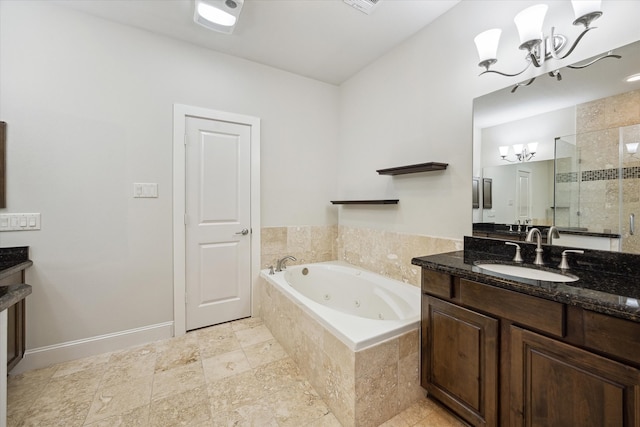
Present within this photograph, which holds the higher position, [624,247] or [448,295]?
[624,247]

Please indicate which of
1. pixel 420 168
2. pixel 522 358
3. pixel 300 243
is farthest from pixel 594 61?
pixel 300 243

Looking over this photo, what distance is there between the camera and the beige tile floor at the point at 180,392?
143 cm

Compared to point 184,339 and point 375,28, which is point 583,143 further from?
point 184,339

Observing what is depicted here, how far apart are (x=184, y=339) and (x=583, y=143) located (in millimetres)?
3130

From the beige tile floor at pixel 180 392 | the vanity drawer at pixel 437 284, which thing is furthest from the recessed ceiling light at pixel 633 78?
the beige tile floor at pixel 180 392

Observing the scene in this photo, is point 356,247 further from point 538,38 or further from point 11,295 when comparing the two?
point 11,295

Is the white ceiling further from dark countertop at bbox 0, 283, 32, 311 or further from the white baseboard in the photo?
the white baseboard

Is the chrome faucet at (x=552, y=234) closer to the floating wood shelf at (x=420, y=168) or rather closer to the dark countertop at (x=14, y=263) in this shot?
the floating wood shelf at (x=420, y=168)

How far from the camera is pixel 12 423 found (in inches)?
54.9

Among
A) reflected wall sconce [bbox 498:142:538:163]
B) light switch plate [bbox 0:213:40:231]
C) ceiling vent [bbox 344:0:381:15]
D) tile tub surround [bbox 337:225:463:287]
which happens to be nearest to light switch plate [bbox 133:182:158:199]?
light switch plate [bbox 0:213:40:231]

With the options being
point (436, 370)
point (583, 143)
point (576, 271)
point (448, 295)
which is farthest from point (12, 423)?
point (583, 143)

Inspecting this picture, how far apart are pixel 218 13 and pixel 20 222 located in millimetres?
2060

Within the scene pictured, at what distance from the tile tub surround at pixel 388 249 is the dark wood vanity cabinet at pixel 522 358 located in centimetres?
64

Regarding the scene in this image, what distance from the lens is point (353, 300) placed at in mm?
2486
